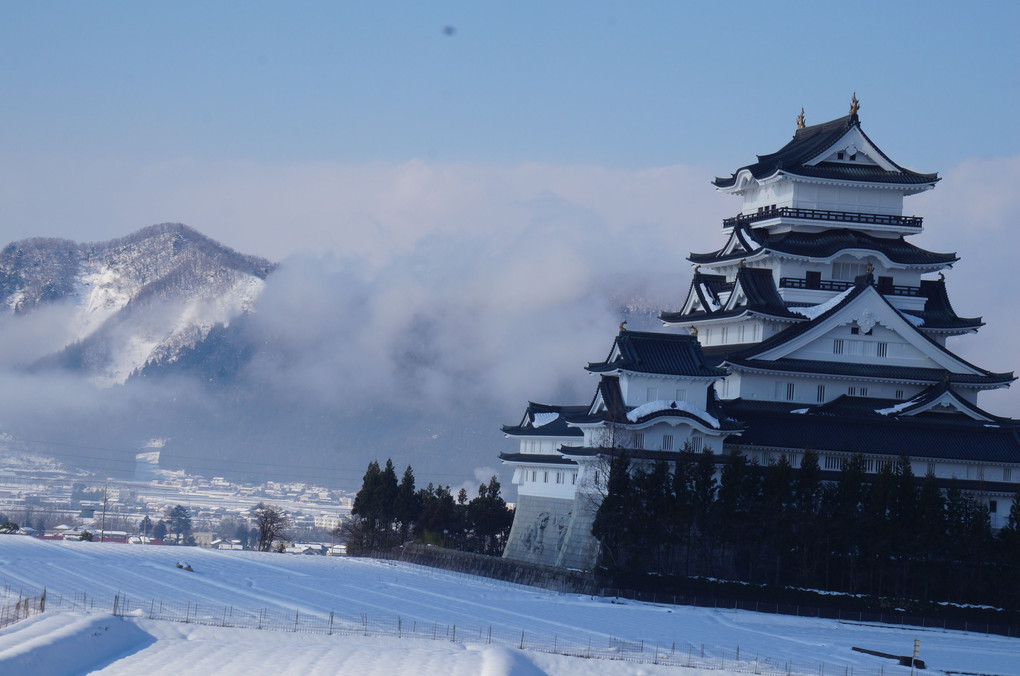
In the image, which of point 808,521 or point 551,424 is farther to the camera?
point 551,424

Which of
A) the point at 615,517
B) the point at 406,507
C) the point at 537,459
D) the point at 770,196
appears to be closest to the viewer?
the point at 615,517

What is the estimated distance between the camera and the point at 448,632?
42.7 metres

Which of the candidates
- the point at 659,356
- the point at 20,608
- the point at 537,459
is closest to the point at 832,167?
the point at 659,356

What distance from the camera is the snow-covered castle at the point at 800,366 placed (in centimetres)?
5962

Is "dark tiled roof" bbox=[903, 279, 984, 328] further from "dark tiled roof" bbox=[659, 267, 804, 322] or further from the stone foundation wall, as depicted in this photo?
the stone foundation wall

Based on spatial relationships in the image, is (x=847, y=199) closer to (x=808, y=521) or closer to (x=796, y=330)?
(x=796, y=330)

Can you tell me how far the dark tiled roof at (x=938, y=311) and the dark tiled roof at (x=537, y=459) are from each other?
64.1ft

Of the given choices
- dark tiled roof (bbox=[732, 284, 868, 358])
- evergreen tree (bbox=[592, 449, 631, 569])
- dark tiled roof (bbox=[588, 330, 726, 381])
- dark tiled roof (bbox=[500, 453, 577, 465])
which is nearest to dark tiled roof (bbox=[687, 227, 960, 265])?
dark tiled roof (bbox=[732, 284, 868, 358])

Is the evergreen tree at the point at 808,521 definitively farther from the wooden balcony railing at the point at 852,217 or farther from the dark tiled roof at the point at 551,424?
the wooden balcony railing at the point at 852,217

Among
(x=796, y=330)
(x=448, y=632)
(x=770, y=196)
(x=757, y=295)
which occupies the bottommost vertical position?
(x=448, y=632)

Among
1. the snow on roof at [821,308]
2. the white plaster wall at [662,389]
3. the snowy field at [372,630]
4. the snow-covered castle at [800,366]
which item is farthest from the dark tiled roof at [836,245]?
the snowy field at [372,630]

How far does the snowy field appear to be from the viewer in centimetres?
3675

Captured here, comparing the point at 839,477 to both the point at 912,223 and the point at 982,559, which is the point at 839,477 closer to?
the point at 982,559

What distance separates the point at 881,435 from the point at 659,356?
1079 centimetres
